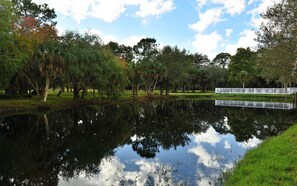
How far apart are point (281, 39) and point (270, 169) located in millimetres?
20644

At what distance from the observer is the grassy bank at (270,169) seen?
25.9 feet

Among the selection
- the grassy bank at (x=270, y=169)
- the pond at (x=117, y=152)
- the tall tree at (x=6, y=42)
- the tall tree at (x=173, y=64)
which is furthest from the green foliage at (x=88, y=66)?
the grassy bank at (x=270, y=169)

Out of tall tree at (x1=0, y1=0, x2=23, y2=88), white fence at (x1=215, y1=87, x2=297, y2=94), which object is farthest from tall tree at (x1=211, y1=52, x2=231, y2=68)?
tall tree at (x1=0, y1=0, x2=23, y2=88)

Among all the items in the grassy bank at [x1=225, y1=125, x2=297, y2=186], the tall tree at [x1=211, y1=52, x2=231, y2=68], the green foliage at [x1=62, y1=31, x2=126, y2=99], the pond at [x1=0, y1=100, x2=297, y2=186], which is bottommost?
the pond at [x1=0, y1=100, x2=297, y2=186]

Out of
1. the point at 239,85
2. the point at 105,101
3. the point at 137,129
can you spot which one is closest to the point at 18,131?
the point at 137,129

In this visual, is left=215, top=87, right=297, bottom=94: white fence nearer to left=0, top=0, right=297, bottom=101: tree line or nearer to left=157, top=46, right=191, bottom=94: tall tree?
left=0, top=0, right=297, bottom=101: tree line

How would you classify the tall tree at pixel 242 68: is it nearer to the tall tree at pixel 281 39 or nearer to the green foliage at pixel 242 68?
the green foliage at pixel 242 68

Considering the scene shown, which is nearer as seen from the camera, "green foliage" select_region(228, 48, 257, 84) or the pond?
the pond

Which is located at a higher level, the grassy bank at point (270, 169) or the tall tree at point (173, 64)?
the tall tree at point (173, 64)

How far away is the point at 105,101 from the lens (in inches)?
1954

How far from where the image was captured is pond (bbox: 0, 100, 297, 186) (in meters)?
10.9

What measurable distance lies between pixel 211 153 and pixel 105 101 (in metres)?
35.9

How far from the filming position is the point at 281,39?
2634 centimetres

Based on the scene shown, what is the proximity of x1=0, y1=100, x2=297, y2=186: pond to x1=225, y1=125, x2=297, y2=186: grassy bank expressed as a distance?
1.53 meters
